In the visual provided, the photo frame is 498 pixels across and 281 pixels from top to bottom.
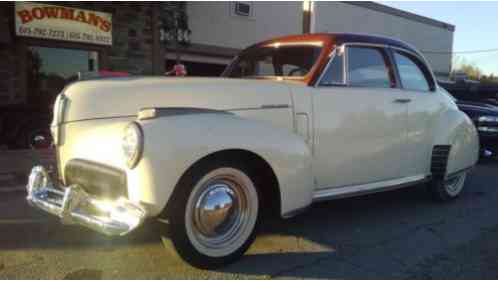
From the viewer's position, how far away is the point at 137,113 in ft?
10.1

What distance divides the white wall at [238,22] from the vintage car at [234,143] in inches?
331

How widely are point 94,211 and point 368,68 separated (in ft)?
9.05

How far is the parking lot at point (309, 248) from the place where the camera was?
10.0ft

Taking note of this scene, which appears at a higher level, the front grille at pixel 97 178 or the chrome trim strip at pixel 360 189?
the front grille at pixel 97 178

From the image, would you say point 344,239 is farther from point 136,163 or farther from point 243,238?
point 136,163

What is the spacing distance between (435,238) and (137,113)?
275cm

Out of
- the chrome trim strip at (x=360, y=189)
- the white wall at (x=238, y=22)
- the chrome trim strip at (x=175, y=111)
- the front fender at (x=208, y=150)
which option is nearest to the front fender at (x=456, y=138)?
the chrome trim strip at (x=360, y=189)

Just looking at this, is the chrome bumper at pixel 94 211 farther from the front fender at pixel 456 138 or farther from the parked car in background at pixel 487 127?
the parked car in background at pixel 487 127

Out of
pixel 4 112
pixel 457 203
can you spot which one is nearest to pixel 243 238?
pixel 457 203

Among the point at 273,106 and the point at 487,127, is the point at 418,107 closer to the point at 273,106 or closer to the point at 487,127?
the point at 273,106

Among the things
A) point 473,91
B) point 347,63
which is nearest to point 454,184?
point 347,63

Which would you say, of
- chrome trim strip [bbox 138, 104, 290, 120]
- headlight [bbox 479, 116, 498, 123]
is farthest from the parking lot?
headlight [bbox 479, 116, 498, 123]

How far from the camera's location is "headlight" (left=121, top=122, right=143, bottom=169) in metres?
2.64

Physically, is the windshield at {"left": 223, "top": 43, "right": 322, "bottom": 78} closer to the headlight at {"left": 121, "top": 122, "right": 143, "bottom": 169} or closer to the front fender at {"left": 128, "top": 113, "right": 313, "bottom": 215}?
the front fender at {"left": 128, "top": 113, "right": 313, "bottom": 215}
